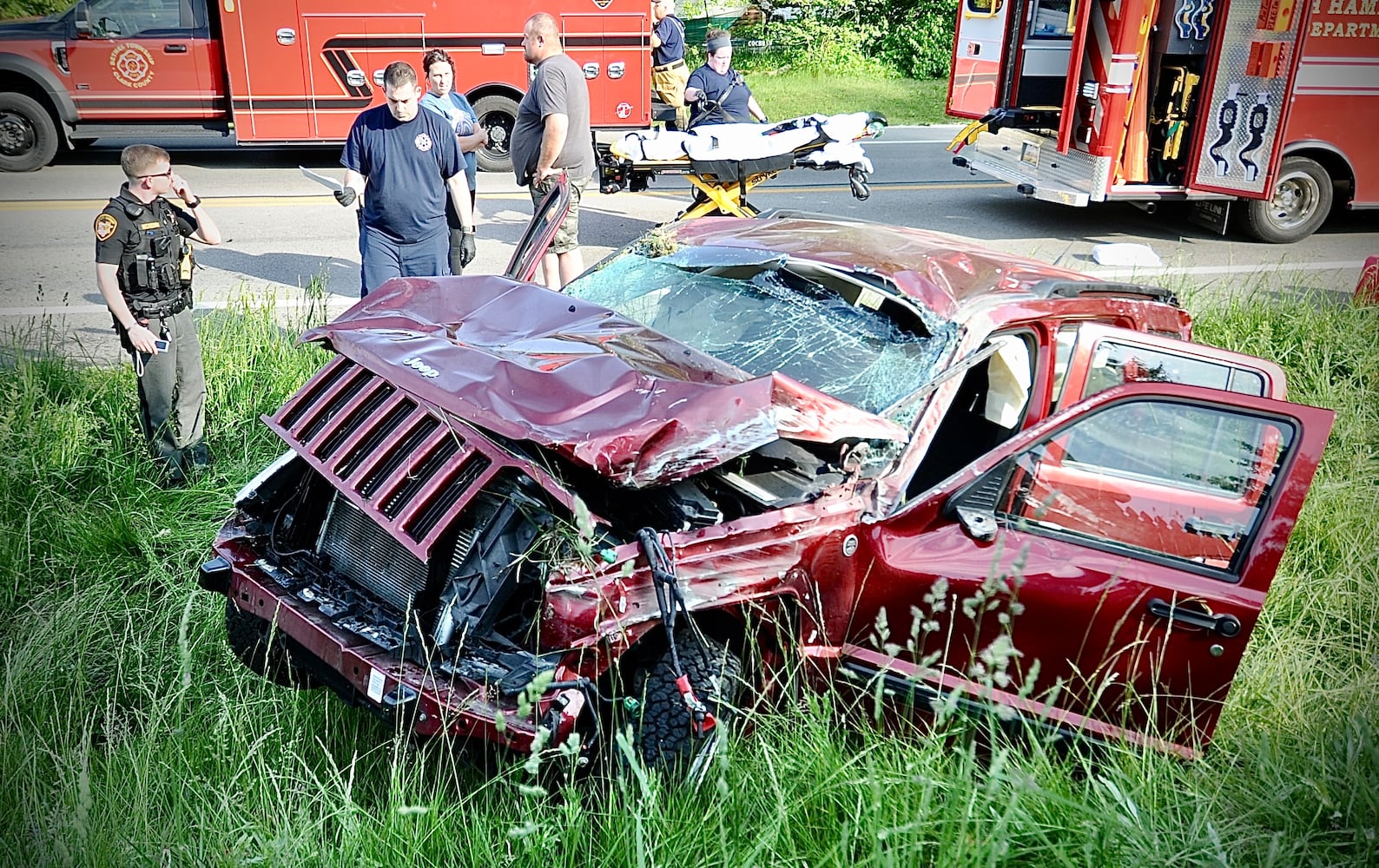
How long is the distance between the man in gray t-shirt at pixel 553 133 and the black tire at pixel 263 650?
4.45m

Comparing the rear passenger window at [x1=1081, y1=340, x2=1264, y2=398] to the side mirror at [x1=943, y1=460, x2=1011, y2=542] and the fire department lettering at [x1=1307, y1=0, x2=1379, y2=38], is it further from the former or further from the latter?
the fire department lettering at [x1=1307, y1=0, x2=1379, y2=38]

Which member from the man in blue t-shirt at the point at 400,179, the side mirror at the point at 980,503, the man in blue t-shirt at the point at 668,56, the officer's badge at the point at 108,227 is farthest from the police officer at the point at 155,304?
the man in blue t-shirt at the point at 668,56

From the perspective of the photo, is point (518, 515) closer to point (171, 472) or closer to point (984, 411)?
point (984, 411)

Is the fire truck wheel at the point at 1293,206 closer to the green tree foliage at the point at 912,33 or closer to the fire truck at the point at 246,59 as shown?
the fire truck at the point at 246,59

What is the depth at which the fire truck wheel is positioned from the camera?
11.1m

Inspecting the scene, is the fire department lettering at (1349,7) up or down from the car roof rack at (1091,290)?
up

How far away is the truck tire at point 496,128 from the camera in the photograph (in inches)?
529

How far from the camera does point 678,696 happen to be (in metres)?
3.18

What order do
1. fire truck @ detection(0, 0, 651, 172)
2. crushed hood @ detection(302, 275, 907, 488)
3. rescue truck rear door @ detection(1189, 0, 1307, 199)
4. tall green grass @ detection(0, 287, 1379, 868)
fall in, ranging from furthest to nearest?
fire truck @ detection(0, 0, 651, 172) < rescue truck rear door @ detection(1189, 0, 1307, 199) < crushed hood @ detection(302, 275, 907, 488) < tall green grass @ detection(0, 287, 1379, 868)

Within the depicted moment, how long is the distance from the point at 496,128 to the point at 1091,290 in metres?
10.6

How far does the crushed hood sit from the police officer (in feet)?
5.11

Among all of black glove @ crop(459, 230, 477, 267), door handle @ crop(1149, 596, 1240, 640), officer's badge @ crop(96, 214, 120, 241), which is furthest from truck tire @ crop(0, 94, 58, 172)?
door handle @ crop(1149, 596, 1240, 640)

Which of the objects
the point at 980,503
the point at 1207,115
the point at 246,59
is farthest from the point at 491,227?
the point at 980,503

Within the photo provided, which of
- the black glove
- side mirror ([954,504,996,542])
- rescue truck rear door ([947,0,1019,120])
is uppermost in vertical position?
rescue truck rear door ([947,0,1019,120])
